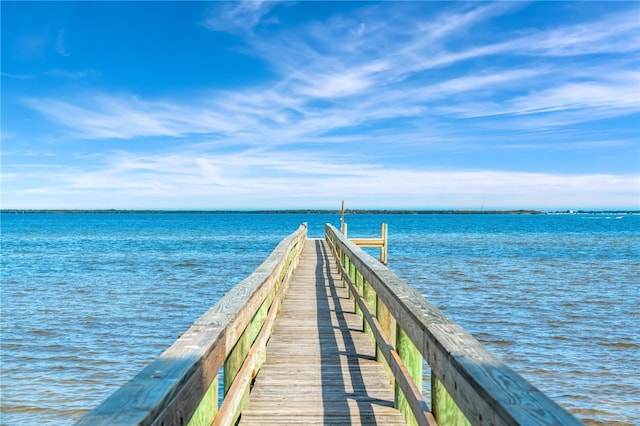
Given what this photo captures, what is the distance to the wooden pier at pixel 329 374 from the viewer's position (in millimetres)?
1527

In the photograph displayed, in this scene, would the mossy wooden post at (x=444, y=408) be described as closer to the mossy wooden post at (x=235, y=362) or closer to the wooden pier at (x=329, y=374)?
the wooden pier at (x=329, y=374)

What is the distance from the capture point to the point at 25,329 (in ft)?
39.1

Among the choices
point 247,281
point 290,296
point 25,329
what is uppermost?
point 247,281

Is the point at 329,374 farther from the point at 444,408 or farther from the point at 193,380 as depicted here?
the point at 193,380

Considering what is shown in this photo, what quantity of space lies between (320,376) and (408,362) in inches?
56.9

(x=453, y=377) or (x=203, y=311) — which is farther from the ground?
(x=453, y=377)

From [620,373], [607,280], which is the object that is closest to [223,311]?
[620,373]

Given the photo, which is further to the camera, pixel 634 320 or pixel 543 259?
pixel 543 259

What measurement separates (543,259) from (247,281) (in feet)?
102

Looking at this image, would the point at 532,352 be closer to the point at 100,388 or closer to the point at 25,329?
the point at 100,388

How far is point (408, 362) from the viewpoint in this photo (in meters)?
3.44

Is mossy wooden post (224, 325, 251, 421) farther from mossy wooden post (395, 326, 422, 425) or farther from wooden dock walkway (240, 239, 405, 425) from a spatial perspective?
mossy wooden post (395, 326, 422, 425)

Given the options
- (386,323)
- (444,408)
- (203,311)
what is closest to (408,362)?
(444,408)

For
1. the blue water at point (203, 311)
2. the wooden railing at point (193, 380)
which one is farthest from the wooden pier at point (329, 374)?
the blue water at point (203, 311)
